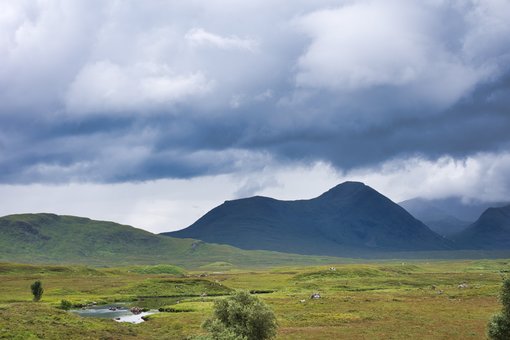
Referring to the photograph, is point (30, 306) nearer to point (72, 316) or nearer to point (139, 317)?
point (72, 316)

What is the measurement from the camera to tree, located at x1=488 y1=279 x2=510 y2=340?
221 feet

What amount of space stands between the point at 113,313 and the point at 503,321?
93.6 m

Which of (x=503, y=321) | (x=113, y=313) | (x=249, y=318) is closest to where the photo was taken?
(x=503, y=321)

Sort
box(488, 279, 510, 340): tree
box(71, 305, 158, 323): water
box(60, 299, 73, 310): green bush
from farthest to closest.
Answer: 1. box(60, 299, 73, 310): green bush
2. box(71, 305, 158, 323): water
3. box(488, 279, 510, 340): tree

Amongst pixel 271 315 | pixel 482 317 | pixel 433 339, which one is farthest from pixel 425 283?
pixel 271 315

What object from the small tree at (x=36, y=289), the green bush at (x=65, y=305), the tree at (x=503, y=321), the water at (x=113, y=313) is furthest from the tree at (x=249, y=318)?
the small tree at (x=36, y=289)

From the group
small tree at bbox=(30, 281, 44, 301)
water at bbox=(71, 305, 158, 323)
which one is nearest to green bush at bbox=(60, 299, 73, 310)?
water at bbox=(71, 305, 158, 323)

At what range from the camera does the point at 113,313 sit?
12888 centimetres

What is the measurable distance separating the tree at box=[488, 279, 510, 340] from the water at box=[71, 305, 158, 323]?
2857 inches

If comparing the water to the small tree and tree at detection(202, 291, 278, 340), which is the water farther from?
tree at detection(202, 291, 278, 340)

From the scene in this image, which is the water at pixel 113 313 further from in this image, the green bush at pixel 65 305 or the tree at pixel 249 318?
the tree at pixel 249 318

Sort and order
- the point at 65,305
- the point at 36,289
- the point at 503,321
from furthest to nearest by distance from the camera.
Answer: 1. the point at 65,305
2. the point at 36,289
3. the point at 503,321

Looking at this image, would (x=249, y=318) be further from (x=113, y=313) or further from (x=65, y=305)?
(x=65, y=305)

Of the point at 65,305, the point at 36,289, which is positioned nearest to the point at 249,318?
the point at 65,305
